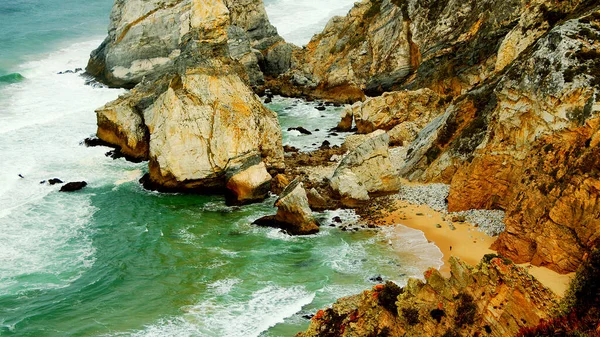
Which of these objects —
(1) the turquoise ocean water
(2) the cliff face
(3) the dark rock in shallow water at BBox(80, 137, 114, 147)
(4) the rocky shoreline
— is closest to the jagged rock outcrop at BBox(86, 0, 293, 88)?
(4) the rocky shoreline

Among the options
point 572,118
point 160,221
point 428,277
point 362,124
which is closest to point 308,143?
point 362,124

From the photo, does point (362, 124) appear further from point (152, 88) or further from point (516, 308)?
point (516, 308)

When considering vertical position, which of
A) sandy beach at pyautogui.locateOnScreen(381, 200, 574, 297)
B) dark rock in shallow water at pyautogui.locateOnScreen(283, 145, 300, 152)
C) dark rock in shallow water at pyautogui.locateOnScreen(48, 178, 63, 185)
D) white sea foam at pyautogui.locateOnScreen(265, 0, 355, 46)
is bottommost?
sandy beach at pyautogui.locateOnScreen(381, 200, 574, 297)

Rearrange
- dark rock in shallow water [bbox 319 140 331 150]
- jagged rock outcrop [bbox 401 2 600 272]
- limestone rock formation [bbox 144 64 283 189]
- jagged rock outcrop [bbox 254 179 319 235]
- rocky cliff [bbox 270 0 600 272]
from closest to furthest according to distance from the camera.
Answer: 1. jagged rock outcrop [bbox 401 2 600 272]
2. rocky cliff [bbox 270 0 600 272]
3. jagged rock outcrop [bbox 254 179 319 235]
4. limestone rock formation [bbox 144 64 283 189]
5. dark rock in shallow water [bbox 319 140 331 150]

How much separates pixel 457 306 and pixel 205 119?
871 inches

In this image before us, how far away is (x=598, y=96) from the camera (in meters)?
20.3

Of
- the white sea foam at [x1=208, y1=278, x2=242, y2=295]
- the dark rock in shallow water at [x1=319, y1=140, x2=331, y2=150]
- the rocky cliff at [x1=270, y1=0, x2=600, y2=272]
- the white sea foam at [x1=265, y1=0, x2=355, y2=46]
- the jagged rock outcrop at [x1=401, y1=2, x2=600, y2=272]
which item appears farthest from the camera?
the white sea foam at [x1=265, y1=0, x2=355, y2=46]

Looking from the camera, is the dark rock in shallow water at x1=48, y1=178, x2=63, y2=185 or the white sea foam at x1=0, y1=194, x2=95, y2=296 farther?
the dark rock in shallow water at x1=48, y1=178, x2=63, y2=185

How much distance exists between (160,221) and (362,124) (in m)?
19.7

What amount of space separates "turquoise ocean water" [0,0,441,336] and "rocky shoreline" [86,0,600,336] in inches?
80.3

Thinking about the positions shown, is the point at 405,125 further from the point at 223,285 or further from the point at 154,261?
the point at 223,285

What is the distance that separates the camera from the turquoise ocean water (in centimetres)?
2058

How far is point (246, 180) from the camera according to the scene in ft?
105

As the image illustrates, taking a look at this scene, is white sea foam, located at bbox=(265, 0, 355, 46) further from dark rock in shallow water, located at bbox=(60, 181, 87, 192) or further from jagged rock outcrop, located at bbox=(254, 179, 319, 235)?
jagged rock outcrop, located at bbox=(254, 179, 319, 235)
